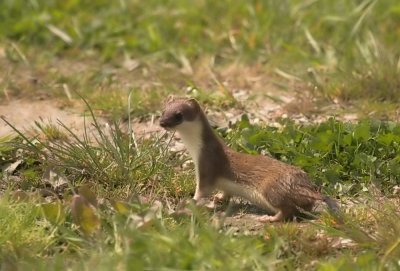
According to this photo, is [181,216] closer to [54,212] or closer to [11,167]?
[54,212]

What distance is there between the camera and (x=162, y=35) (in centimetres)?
872

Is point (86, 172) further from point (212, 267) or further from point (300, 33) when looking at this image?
point (300, 33)

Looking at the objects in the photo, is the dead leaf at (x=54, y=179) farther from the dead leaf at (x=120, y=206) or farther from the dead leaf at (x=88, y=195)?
the dead leaf at (x=120, y=206)

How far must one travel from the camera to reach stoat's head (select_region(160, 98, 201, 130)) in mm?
5312

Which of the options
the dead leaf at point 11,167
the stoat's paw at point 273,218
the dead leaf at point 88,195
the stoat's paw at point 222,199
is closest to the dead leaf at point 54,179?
the dead leaf at point 11,167

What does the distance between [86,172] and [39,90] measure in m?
2.16

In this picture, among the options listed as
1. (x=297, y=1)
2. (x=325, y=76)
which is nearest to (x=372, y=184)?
(x=325, y=76)

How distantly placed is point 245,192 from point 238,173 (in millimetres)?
123

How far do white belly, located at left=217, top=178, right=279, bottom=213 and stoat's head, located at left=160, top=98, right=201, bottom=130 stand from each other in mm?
422

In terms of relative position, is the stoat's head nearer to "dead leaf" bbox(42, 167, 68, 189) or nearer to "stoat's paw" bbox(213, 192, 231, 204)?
"stoat's paw" bbox(213, 192, 231, 204)

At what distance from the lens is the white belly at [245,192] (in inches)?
206

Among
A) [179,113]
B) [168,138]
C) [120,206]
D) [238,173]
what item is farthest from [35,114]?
[120,206]

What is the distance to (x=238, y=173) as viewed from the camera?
5348mm

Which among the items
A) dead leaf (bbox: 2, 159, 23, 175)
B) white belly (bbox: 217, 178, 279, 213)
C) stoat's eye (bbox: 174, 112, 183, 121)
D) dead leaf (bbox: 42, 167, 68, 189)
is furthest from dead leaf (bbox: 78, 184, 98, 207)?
dead leaf (bbox: 2, 159, 23, 175)
